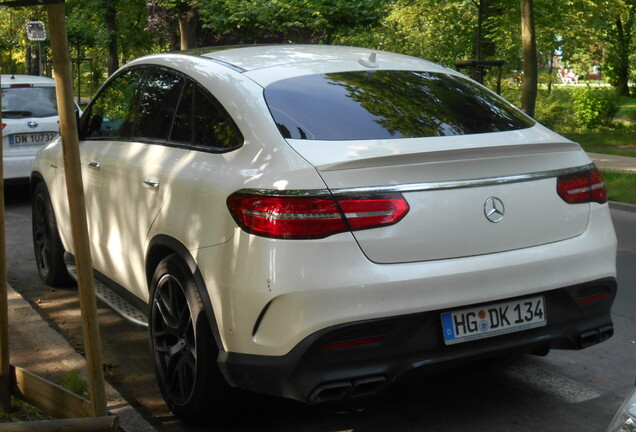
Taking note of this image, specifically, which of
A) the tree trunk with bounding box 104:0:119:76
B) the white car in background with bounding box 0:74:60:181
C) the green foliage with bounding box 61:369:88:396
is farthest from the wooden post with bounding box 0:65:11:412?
the tree trunk with bounding box 104:0:119:76

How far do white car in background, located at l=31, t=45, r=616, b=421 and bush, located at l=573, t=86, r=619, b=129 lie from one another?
25.0m

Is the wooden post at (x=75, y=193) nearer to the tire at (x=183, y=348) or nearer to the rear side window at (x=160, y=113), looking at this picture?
the tire at (x=183, y=348)

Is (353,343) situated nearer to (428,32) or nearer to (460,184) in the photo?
(460,184)

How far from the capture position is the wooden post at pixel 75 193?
3512 mm

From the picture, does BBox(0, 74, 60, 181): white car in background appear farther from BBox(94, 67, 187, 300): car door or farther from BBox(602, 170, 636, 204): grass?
BBox(602, 170, 636, 204): grass

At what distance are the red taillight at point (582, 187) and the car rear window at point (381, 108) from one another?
0.40 metres

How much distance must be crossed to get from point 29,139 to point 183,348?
28.4 ft

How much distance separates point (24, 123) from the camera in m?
12.3

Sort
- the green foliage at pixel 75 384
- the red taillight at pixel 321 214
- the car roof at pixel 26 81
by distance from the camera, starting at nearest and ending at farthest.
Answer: the red taillight at pixel 321 214 → the green foliage at pixel 75 384 → the car roof at pixel 26 81

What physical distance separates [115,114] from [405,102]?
2161 mm

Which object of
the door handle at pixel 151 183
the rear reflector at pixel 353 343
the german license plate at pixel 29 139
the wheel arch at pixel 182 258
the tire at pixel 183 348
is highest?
the door handle at pixel 151 183

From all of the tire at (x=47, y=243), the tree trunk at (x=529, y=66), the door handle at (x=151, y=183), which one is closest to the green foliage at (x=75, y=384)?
the door handle at (x=151, y=183)

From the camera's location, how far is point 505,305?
4.02 m

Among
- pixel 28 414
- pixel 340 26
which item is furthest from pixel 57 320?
pixel 340 26
